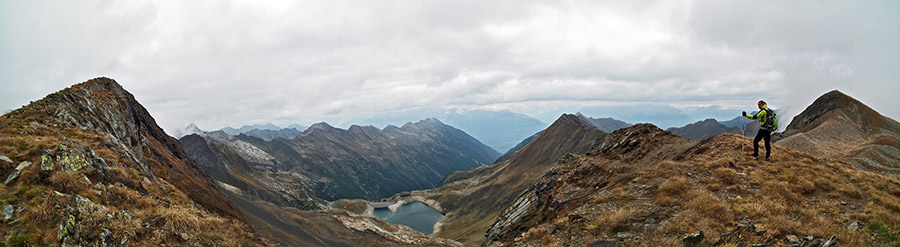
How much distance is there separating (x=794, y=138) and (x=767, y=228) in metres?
71.6

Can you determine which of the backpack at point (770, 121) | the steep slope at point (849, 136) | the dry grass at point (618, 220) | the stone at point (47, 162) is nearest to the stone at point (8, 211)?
the stone at point (47, 162)

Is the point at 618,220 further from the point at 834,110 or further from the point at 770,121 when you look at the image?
the point at 834,110

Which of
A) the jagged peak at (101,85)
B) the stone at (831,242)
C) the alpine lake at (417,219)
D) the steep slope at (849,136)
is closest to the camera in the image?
the stone at (831,242)

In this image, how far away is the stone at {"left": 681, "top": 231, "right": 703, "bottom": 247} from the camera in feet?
46.0

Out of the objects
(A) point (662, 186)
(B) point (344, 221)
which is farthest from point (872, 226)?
(B) point (344, 221)

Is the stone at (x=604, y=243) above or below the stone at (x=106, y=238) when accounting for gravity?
below

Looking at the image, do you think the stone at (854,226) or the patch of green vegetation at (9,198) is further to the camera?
the stone at (854,226)

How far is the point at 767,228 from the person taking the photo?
43.3 ft

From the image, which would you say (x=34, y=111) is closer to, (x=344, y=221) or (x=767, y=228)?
(x=344, y=221)

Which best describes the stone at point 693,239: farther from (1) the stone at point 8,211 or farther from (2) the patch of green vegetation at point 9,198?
(2) the patch of green vegetation at point 9,198

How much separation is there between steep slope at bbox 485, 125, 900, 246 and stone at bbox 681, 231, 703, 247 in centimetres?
4

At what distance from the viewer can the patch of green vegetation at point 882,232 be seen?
11.8 metres

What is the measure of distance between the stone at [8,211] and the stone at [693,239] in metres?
26.7

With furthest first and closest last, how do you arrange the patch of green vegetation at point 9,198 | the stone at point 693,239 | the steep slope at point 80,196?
the stone at point 693,239, the patch of green vegetation at point 9,198, the steep slope at point 80,196
